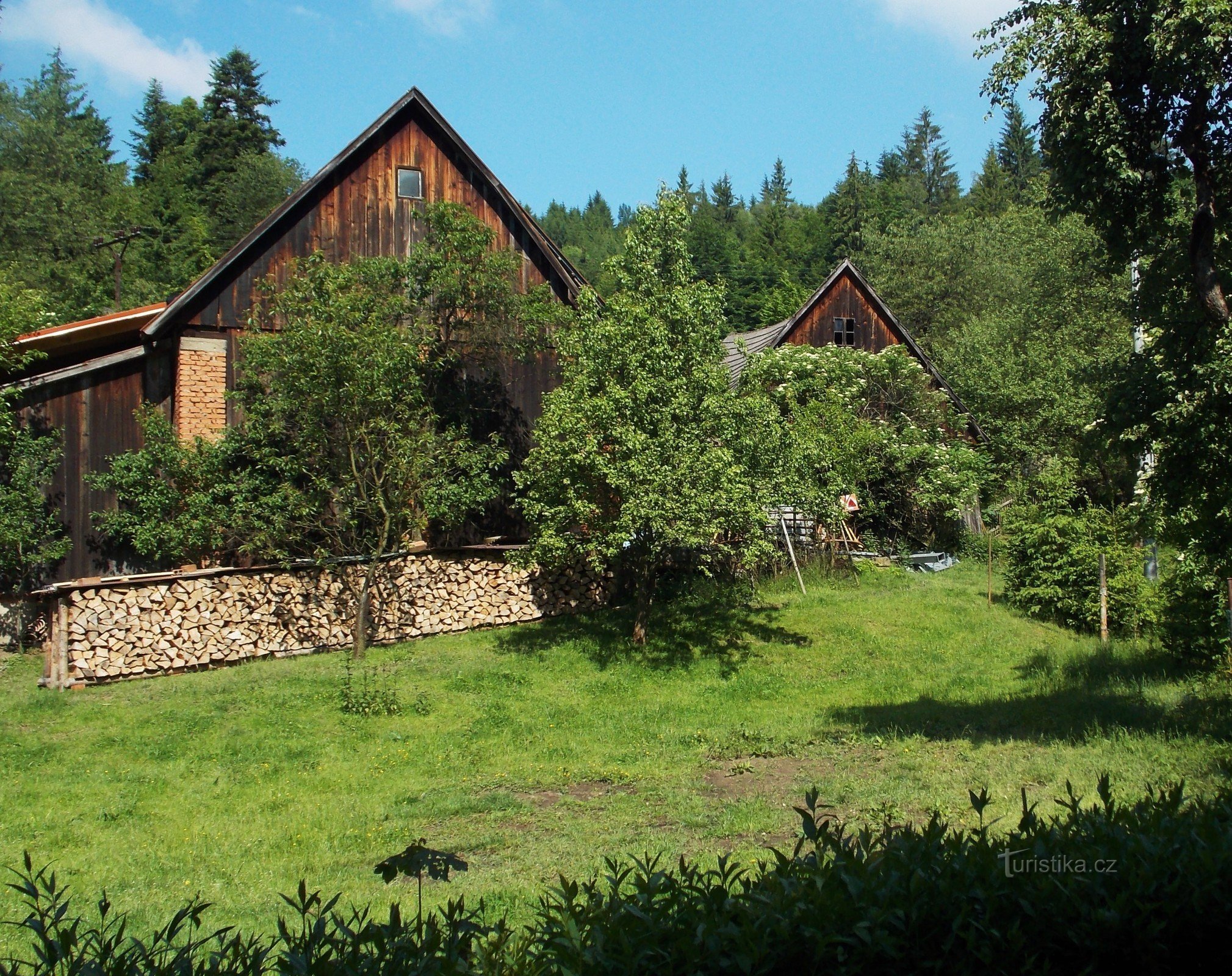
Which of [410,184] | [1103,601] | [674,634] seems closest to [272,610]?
[674,634]

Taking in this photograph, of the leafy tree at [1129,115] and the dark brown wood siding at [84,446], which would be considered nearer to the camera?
the leafy tree at [1129,115]

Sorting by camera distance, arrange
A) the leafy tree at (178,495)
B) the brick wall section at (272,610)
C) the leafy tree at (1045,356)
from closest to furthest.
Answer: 1. the brick wall section at (272,610)
2. the leafy tree at (178,495)
3. the leafy tree at (1045,356)

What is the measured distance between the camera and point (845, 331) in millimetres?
29984

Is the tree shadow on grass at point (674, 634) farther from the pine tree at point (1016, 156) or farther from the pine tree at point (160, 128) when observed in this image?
the pine tree at point (1016, 156)

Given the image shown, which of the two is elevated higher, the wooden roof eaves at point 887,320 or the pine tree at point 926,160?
the pine tree at point 926,160

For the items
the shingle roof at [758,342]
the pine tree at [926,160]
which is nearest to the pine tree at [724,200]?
the pine tree at [926,160]

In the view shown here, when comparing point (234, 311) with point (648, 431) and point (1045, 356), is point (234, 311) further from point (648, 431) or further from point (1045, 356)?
point (1045, 356)

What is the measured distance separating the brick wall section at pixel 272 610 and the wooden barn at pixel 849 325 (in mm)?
12111

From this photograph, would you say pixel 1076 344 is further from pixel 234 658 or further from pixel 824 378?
pixel 234 658

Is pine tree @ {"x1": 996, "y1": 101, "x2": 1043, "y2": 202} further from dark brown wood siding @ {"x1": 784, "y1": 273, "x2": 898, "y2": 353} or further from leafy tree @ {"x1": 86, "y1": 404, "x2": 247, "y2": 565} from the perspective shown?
leafy tree @ {"x1": 86, "y1": 404, "x2": 247, "y2": 565}

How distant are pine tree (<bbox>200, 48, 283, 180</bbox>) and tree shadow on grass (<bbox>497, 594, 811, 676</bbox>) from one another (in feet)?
142

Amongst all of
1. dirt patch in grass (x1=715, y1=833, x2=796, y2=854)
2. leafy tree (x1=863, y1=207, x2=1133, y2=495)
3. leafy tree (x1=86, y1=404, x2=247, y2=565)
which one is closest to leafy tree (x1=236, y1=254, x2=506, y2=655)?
leafy tree (x1=86, y1=404, x2=247, y2=565)

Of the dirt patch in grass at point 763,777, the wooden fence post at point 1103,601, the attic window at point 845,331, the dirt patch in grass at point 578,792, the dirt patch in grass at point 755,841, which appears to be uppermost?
the attic window at point 845,331

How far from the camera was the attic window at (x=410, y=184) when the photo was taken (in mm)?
20172
